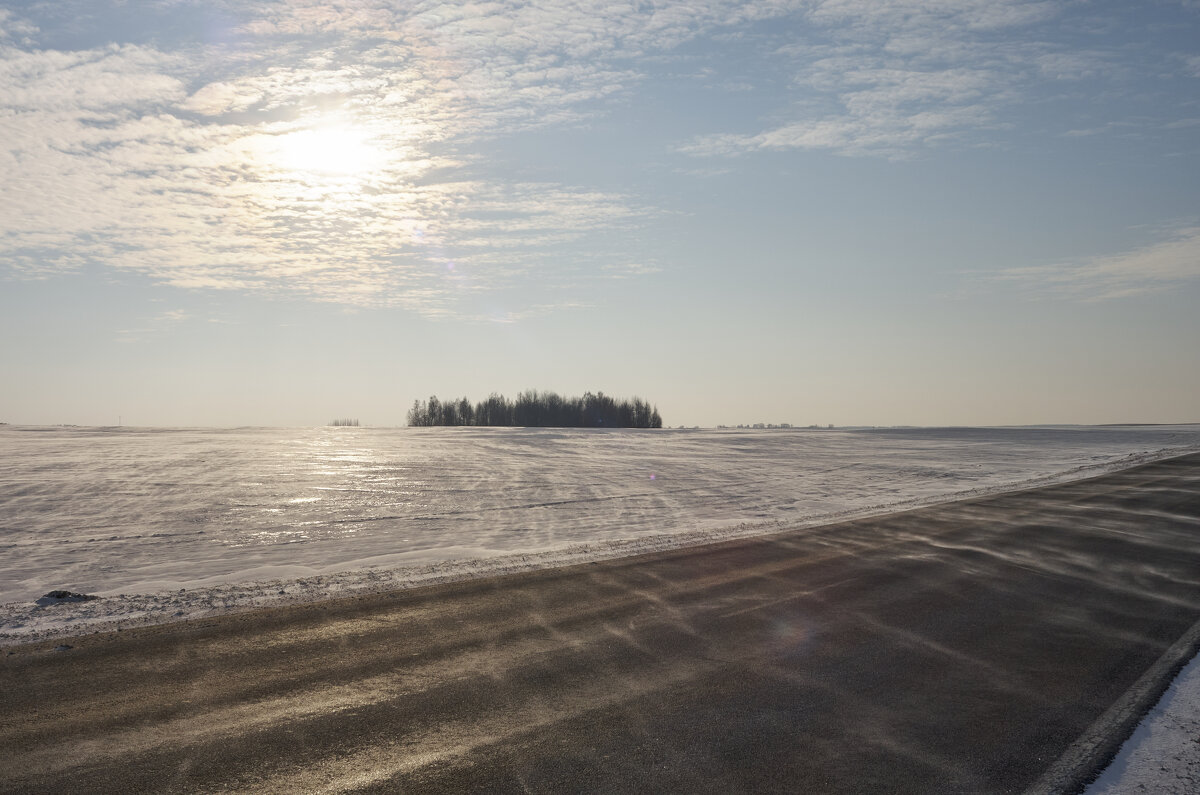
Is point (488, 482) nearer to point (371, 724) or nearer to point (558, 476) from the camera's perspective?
point (558, 476)

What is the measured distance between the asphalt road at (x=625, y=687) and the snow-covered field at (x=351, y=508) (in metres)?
1.96

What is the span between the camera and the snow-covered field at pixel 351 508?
1075 cm

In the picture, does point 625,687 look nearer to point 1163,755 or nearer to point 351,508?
point 1163,755

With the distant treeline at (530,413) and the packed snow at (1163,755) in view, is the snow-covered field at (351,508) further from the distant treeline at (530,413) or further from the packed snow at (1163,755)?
the distant treeline at (530,413)

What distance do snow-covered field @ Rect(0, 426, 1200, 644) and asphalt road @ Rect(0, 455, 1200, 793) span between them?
1964 mm

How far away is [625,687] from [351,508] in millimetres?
13164

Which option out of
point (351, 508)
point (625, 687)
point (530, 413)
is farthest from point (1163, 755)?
point (530, 413)

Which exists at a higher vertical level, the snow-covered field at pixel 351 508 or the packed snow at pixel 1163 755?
the snow-covered field at pixel 351 508

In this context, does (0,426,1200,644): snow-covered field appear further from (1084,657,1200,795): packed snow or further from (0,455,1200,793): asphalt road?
(1084,657,1200,795): packed snow

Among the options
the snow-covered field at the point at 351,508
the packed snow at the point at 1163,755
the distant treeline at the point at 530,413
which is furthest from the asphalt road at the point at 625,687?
the distant treeline at the point at 530,413

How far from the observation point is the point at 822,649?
7625mm

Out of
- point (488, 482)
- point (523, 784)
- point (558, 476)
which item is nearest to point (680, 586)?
point (523, 784)

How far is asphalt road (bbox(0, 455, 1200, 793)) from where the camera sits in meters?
4.99

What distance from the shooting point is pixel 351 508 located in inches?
715
